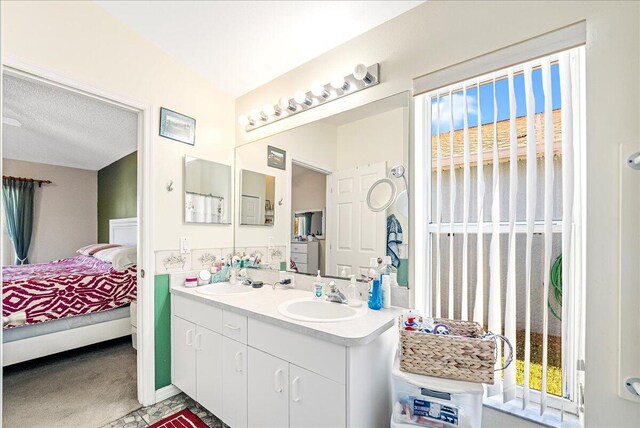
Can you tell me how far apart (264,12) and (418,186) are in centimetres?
131

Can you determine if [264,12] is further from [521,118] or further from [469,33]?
[521,118]

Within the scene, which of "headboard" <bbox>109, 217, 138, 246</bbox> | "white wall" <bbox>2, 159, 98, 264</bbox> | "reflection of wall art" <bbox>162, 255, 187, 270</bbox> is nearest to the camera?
"reflection of wall art" <bbox>162, 255, 187, 270</bbox>

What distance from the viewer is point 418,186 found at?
1506 mm

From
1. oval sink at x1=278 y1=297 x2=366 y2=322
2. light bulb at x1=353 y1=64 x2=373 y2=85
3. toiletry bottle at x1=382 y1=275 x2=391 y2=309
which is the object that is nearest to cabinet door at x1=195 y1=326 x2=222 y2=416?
oval sink at x1=278 y1=297 x2=366 y2=322

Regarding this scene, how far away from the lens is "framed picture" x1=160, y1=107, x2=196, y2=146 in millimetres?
1974

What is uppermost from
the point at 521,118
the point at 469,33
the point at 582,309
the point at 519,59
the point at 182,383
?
the point at 469,33

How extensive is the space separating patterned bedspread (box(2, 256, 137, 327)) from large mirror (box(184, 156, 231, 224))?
57.3 inches

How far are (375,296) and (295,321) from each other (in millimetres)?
446

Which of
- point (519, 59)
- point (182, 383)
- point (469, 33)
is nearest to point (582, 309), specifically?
point (519, 59)

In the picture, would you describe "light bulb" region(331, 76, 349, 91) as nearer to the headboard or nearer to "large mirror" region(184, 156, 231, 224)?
"large mirror" region(184, 156, 231, 224)

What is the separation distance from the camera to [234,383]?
5.04 ft

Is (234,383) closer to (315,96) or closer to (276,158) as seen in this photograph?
(276,158)

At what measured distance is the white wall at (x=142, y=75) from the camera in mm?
1438

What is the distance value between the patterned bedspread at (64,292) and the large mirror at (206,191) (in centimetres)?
146
